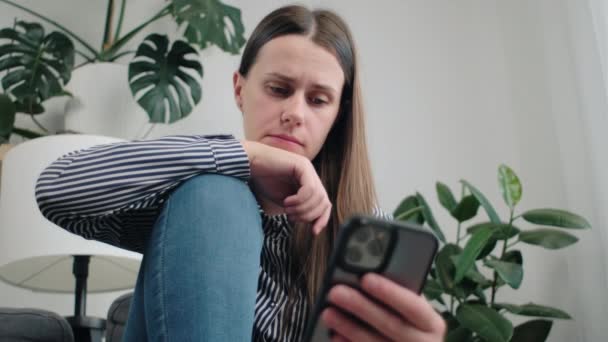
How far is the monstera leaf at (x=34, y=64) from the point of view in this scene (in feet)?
5.90

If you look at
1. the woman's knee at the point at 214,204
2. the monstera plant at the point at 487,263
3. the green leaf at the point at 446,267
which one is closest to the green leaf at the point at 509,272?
the monstera plant at the point at 487,263

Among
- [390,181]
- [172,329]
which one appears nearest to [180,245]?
[172,329]

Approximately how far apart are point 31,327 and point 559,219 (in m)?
1.16

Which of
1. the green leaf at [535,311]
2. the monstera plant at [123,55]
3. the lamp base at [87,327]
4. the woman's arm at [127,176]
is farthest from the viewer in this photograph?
the monstera plant at [123,55]

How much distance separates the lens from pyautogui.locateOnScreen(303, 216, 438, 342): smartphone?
1.49 feet

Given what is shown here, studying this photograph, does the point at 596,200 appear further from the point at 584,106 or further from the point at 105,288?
the point at 105,288

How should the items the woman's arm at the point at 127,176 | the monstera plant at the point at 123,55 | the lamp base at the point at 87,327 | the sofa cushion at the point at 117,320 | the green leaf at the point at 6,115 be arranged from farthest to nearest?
the monstera plant at the point at 123,55 → the green leaf at the point at 6,115 → the lamp base at the point at 87,327 → the sofa cushion at the point at 117,320 → the woman's arm at the point at 127,176

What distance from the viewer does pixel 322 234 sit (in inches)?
36.2

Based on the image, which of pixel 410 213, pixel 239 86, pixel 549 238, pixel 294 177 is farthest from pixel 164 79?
pixel 294 177

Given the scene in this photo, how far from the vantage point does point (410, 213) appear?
5.42ft

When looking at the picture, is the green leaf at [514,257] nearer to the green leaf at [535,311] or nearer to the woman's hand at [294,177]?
the green leaf at [535,311]

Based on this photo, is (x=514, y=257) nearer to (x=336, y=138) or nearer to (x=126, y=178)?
(x=336, y=138)

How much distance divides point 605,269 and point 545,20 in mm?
753

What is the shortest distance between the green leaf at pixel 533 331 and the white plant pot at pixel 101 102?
1.14 meters
